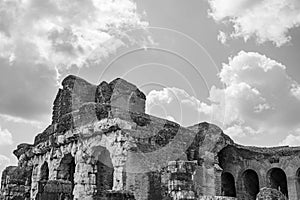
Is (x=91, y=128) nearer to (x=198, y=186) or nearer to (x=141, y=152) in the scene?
(x=141, y=152)

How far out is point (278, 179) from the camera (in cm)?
2211

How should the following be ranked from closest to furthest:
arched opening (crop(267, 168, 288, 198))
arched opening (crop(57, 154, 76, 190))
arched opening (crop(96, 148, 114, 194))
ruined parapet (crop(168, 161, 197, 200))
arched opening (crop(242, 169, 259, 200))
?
ruined parapet (crop(168, 161, 197, 200)), arched opening (crop(96, 148, 114, 194)), arched opening (crop(57, 154, 76, 190)), arched opening (crop(267, 168, 288, 198)), arched opening (crop(242, 169, 259, 200))

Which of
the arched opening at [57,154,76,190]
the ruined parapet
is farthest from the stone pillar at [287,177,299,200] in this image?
the ruined parapet

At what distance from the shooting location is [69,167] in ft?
53.4

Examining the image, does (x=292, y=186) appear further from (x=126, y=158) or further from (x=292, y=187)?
(x=126, y=158)

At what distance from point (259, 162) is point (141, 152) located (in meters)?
11.2

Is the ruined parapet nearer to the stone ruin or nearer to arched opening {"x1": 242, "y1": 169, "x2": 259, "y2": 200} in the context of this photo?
the stone ruin

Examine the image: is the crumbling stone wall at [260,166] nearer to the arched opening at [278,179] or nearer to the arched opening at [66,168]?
the arched opening at [278,179]

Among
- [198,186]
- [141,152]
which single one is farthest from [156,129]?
[198,186]

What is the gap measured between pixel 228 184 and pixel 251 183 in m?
1.50

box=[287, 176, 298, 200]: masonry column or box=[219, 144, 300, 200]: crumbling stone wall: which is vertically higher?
box=[219, 144, 300, 200]: crumbling stone wall

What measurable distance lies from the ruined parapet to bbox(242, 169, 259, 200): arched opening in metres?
12.4

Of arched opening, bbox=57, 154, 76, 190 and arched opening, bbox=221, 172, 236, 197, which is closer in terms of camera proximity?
arched opening, bbox=57, 154, 76, 190

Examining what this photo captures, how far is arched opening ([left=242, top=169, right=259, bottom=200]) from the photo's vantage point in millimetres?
21675
